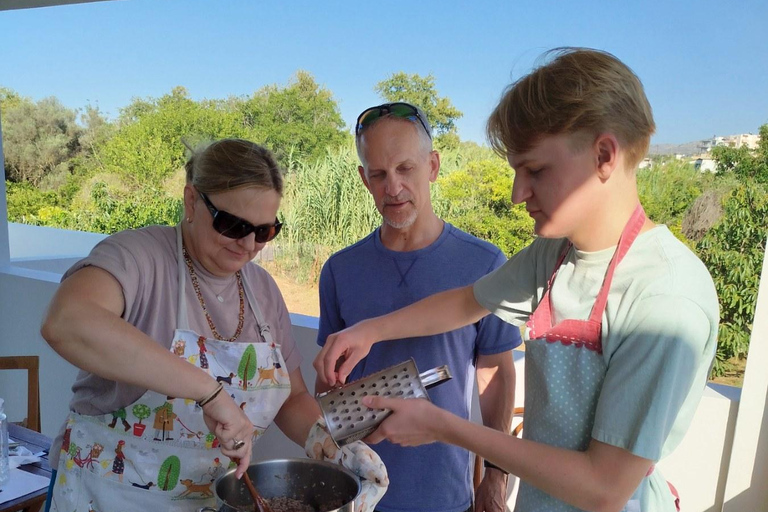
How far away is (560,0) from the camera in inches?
406

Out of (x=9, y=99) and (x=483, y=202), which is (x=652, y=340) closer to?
(x=483, y=202)

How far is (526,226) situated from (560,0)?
4.20 metres

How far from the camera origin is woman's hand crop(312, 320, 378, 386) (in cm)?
167

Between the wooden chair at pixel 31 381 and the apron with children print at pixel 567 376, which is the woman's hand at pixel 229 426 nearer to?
the apron with children print at pixel 567 376

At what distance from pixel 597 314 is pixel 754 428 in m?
1.95

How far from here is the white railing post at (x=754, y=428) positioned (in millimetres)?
2629

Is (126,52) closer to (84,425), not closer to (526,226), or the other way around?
(526,226)

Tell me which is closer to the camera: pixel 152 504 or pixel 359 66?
pixel 152 504

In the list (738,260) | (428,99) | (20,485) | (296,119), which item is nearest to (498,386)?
(20,485)

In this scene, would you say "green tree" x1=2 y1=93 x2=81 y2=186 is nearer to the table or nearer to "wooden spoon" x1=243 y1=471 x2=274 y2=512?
the table

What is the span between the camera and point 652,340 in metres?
1.05

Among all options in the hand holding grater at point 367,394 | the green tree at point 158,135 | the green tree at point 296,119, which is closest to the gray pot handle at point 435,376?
the hand holding grater at point 367,394

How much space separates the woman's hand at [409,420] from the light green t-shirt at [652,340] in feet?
1.11

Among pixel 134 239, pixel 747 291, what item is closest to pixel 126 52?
pixel 747 291
